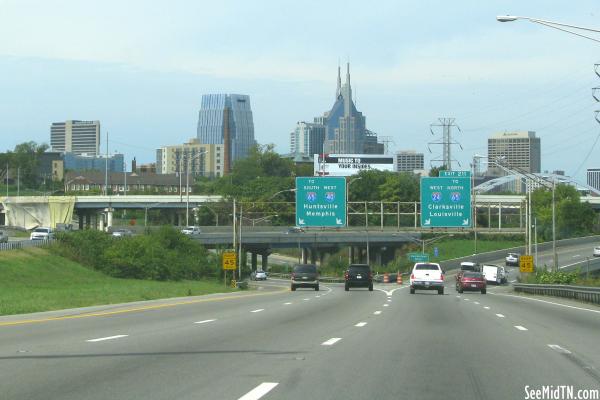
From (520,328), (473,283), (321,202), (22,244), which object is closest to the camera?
(520,328)

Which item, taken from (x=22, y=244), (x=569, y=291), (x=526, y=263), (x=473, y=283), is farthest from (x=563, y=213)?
(x=569, y=291)

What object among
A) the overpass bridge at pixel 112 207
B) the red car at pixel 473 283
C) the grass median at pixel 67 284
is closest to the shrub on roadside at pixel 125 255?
the grass median at pixel 67 284

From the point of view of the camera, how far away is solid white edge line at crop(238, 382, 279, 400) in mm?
11227

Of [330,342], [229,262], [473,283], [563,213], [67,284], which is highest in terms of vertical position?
[563,213]

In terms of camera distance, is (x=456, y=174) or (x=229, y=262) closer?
(x=229, y=262)

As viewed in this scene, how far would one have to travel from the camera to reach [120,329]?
21781 mm

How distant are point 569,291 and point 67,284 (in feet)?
106

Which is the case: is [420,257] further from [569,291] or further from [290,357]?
[290,357]

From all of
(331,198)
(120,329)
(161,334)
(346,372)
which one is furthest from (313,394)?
(331,198)

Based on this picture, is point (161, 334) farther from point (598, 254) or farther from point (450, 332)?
point (598, 254)

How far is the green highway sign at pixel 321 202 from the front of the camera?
232ft

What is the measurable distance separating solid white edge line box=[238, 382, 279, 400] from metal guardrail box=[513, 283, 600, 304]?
2919 cm

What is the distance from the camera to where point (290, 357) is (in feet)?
51.0

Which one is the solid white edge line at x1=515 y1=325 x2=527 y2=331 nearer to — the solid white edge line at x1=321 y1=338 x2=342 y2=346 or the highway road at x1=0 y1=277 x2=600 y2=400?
the highway road at x1=0 y1=277 x2=600 y2=400
